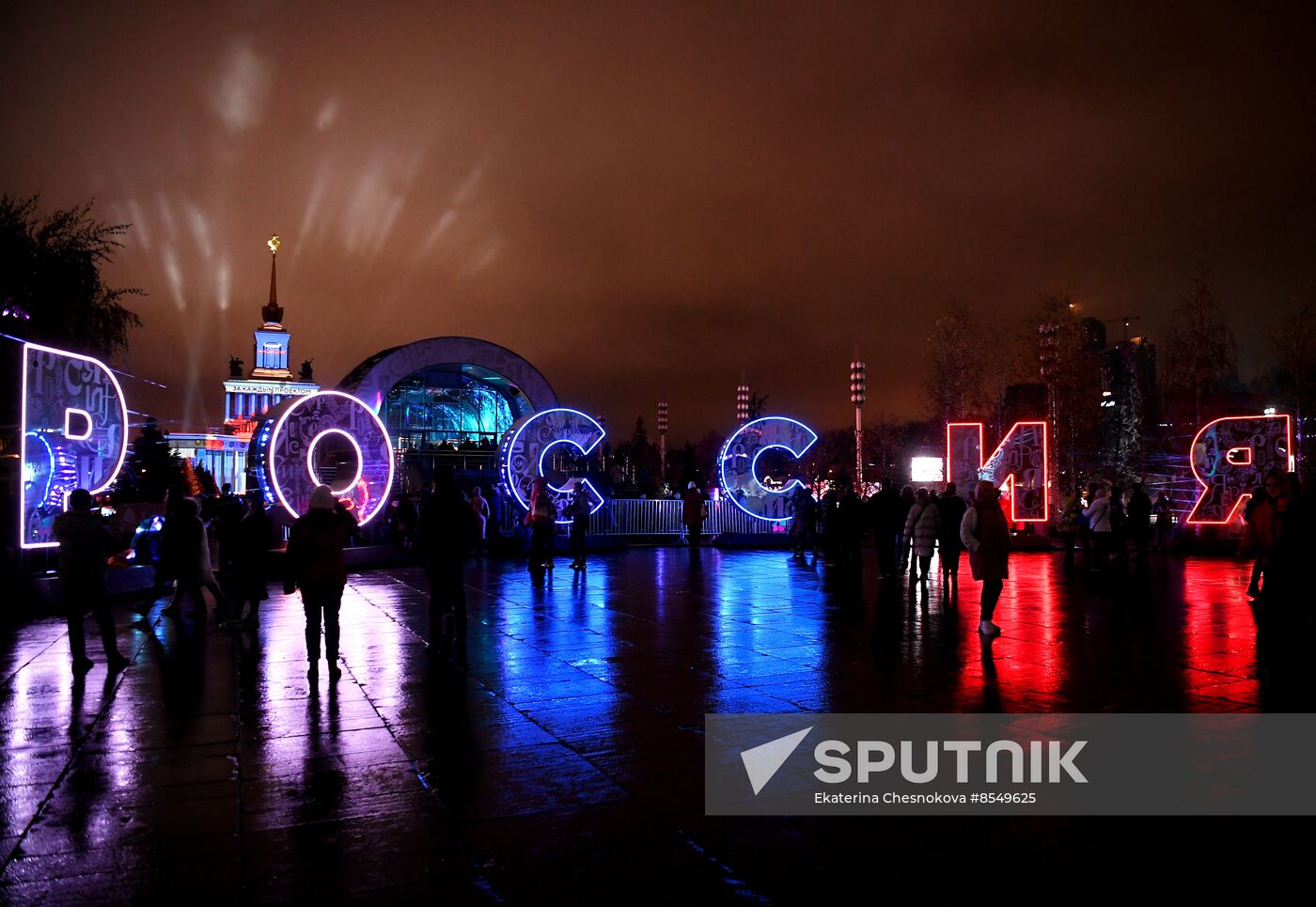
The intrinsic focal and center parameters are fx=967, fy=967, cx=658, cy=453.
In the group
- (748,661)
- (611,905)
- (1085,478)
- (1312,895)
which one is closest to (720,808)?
(611,905)

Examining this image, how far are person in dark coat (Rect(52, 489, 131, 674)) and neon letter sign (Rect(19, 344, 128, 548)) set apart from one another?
4871 millimetres

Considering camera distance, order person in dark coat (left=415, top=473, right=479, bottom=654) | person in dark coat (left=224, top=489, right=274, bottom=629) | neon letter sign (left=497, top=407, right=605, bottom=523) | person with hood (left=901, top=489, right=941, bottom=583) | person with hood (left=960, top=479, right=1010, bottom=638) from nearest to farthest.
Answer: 1. person with hood (left=960, top=479, right=1010, bottom=638)
2. person in dark coat (left=415, top=473, right=479, bottom=654)
3. person in dark coat (left=224, top=489, right=274, bottom=629)
4. person with hood (left=901, top=489, right=941, bottom=583)
5. neon letter sign (left=497, top=407, right=605, bottom=523)

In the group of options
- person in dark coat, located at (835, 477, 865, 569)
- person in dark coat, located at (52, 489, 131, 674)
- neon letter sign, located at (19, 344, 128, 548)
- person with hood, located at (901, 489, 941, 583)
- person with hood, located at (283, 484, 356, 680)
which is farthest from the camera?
person in dark coat, located at (835, 477, 865, 569)

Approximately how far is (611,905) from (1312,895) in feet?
8.94

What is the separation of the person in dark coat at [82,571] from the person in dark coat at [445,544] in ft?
9.62

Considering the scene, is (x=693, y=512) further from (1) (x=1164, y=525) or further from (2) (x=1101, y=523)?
(1) (x=1164, y=525)

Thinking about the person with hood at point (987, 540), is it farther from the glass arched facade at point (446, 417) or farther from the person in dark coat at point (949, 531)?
the glass arched facade at point (446, 417)

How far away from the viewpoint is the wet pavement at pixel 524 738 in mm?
4121

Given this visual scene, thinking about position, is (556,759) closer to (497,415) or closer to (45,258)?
(45,258)

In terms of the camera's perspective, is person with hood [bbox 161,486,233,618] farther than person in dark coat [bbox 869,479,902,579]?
No

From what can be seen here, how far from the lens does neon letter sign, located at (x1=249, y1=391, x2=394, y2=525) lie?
18.3 m

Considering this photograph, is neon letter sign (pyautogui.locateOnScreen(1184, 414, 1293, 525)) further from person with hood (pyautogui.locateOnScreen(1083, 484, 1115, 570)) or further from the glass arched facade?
the glass arched facade

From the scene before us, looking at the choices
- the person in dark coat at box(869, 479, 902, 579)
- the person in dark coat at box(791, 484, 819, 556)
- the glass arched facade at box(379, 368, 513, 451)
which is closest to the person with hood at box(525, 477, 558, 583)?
the person in dark coat at box(869, 479, 902, 579)

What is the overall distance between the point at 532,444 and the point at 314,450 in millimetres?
5932
